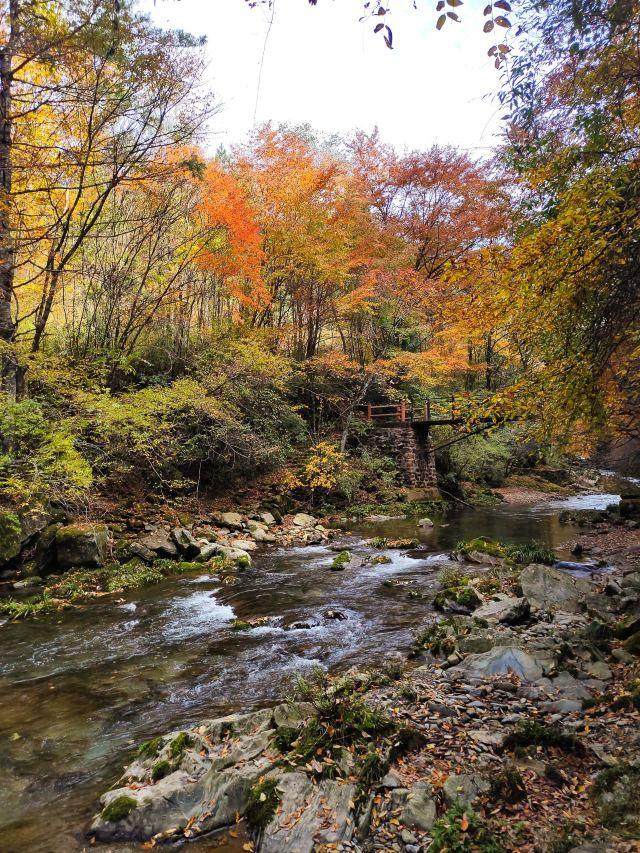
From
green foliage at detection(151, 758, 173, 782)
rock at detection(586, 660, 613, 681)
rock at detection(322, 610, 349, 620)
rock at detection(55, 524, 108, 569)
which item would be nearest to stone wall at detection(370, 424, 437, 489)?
rock at detection(322, 610, 349, 620)

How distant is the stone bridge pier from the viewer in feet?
68.9

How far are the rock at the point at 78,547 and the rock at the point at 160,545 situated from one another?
1.13 meters

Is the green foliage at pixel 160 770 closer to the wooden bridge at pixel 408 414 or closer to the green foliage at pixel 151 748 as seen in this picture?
the green foliage at pixel 151 748

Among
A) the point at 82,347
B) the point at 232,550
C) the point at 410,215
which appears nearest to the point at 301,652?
the point at 232,550

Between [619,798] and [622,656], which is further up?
[619,798]

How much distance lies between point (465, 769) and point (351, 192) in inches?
817

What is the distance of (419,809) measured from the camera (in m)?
2.92

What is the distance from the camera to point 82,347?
14.1 meters

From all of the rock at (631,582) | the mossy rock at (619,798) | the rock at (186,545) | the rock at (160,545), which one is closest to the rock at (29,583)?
the rock at (160,545)

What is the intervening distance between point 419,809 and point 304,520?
1262cm

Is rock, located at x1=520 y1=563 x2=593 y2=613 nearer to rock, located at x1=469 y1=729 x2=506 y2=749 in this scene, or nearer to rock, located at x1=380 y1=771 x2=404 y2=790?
rock, located at x1=469 y1=729 x2=506 y2=749

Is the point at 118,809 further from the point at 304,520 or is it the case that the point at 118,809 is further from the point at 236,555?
the point at 304,520

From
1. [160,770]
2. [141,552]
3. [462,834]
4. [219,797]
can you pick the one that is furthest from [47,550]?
[462,834]

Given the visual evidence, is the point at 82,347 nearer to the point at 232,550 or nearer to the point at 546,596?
the point at 232,550
